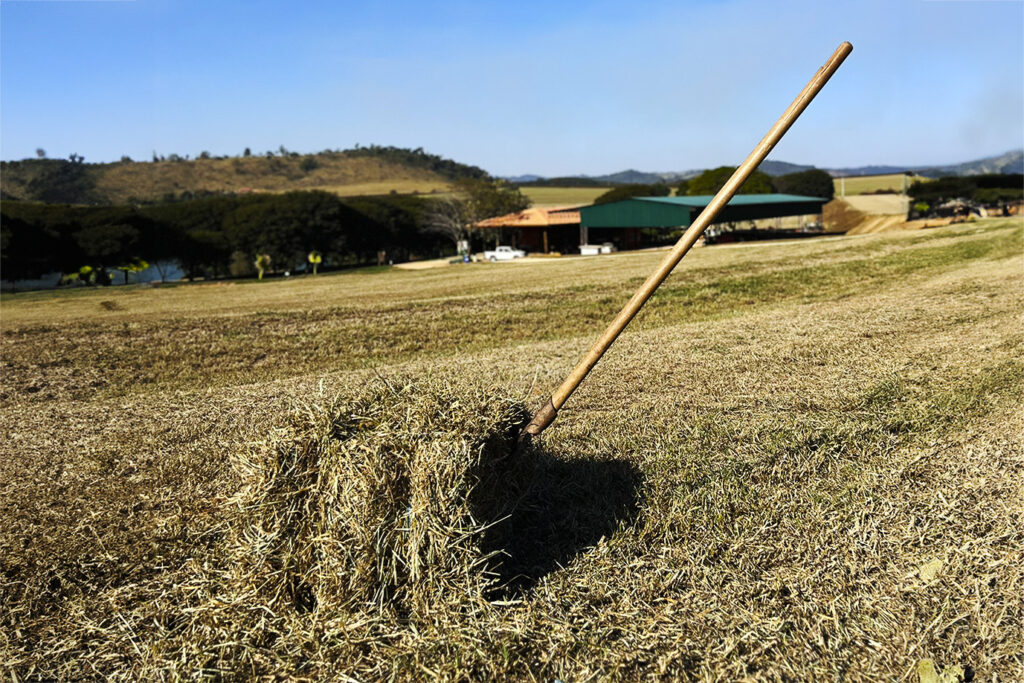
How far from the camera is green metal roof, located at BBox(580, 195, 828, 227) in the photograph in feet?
171

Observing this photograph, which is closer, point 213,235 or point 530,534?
point 530,534

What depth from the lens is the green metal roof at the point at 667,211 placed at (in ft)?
171

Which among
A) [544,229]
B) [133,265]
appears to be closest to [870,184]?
[544,229]

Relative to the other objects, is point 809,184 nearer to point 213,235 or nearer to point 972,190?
point 972,190

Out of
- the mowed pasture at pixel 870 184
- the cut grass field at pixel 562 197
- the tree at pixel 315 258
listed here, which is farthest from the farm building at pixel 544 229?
the mowed pasture at pixel 870 184

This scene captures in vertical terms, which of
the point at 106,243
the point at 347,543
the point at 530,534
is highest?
the point at 106,243

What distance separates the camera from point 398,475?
374 centimetres

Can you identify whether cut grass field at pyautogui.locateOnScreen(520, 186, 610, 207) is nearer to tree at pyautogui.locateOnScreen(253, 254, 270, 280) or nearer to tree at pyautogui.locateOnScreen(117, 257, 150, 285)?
tree at pyautogui.locateOnScreen(253, 254, 270, 280)

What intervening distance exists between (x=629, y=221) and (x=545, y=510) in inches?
2074

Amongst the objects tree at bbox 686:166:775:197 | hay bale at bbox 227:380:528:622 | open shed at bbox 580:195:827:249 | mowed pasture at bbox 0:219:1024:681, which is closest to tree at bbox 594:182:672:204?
tree at bbox 686:166:775:197

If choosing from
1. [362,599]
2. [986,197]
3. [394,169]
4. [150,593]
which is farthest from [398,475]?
[394,169]

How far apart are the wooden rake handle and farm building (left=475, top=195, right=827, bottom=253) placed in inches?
1916

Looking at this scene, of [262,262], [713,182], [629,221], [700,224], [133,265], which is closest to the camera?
[700,224]

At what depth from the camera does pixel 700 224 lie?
14.0 feet
